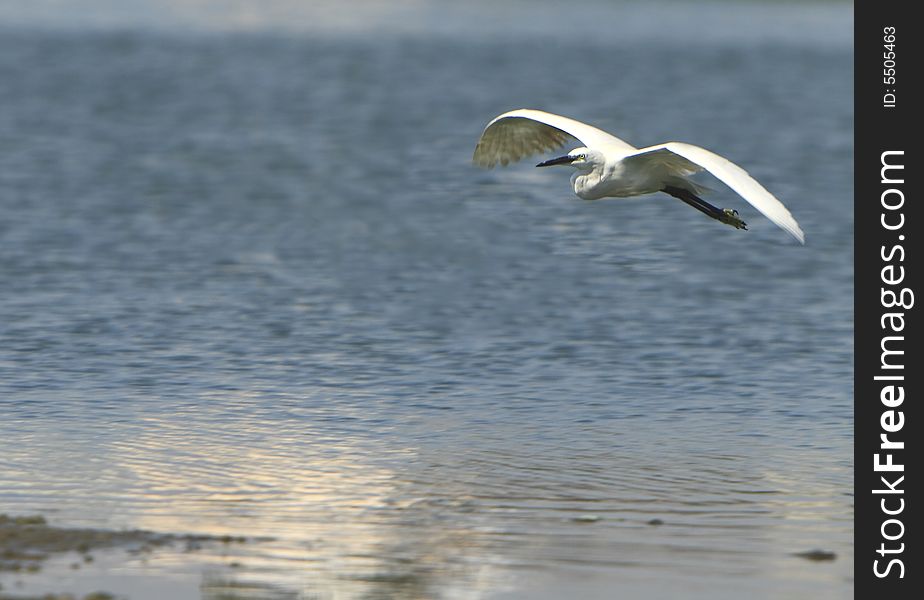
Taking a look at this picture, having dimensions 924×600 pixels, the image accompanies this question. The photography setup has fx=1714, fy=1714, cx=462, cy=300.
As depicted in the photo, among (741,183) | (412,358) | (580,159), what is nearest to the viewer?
(741,183)

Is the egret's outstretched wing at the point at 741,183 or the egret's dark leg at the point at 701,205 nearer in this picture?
the egret's outstretched wing at the point at 741,183

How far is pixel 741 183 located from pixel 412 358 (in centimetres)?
526

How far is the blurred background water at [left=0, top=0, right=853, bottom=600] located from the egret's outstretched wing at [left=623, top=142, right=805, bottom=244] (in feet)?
5.76

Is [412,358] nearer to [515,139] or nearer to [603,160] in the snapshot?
[515,139]

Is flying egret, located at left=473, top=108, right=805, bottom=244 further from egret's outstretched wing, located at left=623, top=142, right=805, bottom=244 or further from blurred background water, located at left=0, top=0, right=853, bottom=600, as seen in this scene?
blurred background water, located at left=0, top=0, right=853, bottom=600

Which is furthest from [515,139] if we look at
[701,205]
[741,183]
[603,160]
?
[741,183]

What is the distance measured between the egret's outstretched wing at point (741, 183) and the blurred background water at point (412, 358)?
1.76 m

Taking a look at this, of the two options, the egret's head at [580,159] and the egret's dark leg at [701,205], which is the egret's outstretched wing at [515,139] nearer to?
the egret's head at [580,159]

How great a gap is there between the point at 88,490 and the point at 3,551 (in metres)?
1.41

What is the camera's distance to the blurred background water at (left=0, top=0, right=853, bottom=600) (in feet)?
30.8

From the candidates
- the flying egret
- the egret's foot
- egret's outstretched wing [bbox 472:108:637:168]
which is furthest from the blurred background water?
egret's outstretched wing [bbox 472:108:637:168]

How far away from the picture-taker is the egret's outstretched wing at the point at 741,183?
9.50 meters

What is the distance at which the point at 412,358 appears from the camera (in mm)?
14820

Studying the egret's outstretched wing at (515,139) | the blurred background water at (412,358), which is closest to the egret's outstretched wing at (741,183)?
the blurred background water at (412,358)
